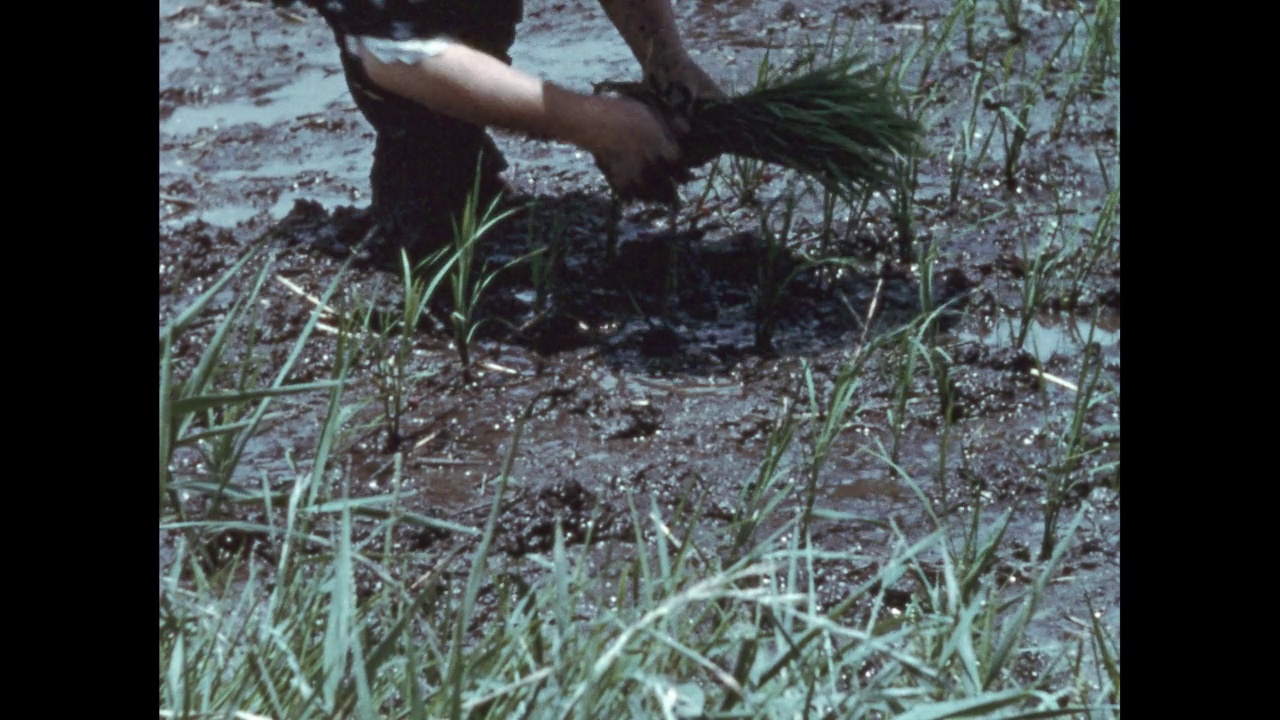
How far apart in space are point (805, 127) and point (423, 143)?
0.56m

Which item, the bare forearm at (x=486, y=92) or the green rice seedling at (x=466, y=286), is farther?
the bare forearm at (x=486, y=92)

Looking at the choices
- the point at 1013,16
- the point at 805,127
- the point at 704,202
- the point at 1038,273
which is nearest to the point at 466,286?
the point at 704,202

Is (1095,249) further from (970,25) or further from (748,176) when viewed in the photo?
(970,25)

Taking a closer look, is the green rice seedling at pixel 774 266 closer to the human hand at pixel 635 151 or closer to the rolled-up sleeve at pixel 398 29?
the human hand at pixel 635 151

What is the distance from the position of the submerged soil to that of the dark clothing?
0.23ft

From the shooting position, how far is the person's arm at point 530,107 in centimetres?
207

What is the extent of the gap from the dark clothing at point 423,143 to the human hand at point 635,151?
19cm

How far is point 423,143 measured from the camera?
2.25 meters

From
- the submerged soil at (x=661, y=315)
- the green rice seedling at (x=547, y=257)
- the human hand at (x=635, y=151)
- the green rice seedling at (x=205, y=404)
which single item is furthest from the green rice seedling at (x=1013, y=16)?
the green rice seedling at (x=205, y=404)

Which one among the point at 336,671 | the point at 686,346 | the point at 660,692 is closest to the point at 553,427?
the point at 686,346

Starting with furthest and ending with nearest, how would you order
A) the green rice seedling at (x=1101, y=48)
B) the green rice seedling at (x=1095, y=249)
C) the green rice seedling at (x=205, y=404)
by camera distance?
the green rice seedling at (x=1101, y=48) → the green rice seedling at (x=1095, y=249) → the green rice seedling at (x=205, y=404)

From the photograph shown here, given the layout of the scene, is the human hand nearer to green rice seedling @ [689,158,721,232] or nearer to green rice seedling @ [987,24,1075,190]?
green rice seedling @ [689,158,721,232]

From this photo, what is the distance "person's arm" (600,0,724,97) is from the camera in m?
2.21
